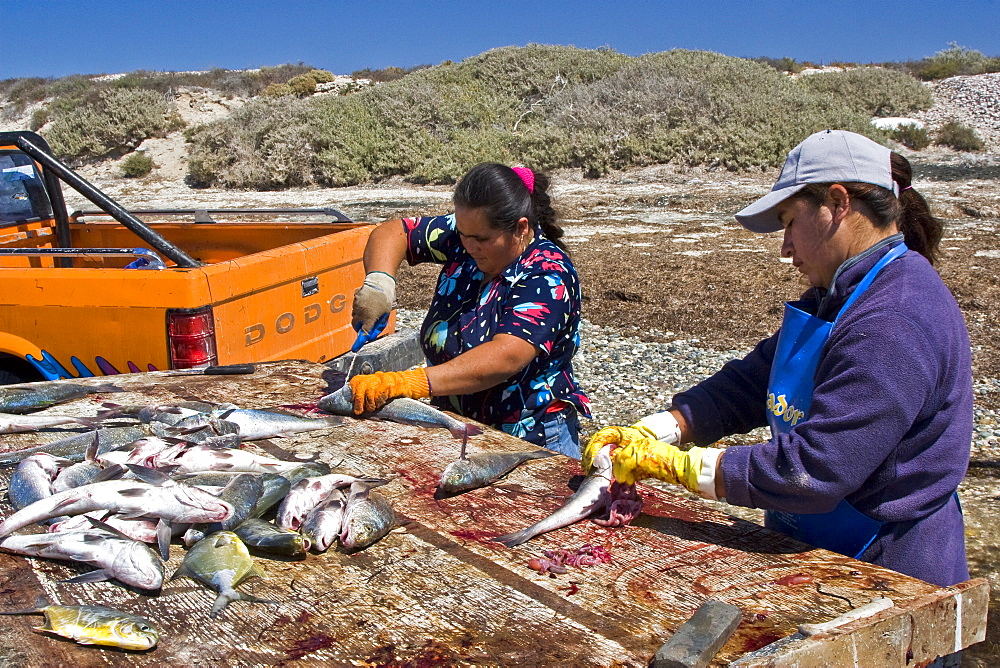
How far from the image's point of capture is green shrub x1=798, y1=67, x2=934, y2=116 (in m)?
26.7

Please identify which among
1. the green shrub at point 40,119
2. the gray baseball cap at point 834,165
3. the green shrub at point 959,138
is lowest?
the gray baseball cap at point 834,165

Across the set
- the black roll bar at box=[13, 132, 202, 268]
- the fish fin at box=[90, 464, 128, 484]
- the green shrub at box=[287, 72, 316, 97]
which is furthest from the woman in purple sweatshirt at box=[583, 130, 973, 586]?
the green shrub at box=[287, 72, 316, 97]

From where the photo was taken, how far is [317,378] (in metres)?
3.84

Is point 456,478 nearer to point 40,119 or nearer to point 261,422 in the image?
point 261,422

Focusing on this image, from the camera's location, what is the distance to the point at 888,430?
197 cm

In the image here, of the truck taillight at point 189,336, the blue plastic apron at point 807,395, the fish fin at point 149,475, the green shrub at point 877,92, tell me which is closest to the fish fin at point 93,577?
the fish fin at point 149,475

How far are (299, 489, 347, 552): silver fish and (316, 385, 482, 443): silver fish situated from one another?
789 mm

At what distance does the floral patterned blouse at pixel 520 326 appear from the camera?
325cm

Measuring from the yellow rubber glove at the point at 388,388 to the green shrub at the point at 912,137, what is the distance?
2220 cm

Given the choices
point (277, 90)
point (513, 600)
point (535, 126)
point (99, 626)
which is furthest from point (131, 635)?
point (277, 90)

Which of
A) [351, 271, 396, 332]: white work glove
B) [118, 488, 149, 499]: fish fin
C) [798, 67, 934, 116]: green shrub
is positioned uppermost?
[798, 67, 934, 116]: green shrub

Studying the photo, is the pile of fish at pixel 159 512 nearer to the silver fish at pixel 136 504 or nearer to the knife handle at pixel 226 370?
the silver fish at pixel 136 504

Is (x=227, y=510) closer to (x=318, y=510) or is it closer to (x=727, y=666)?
(x=318, y=510)

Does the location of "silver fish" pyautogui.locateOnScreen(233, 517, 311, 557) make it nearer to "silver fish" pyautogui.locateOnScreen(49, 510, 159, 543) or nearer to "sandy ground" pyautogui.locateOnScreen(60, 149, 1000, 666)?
"silver fish" pyautogui.locateOnScreen(49, 510, 159, 543)
